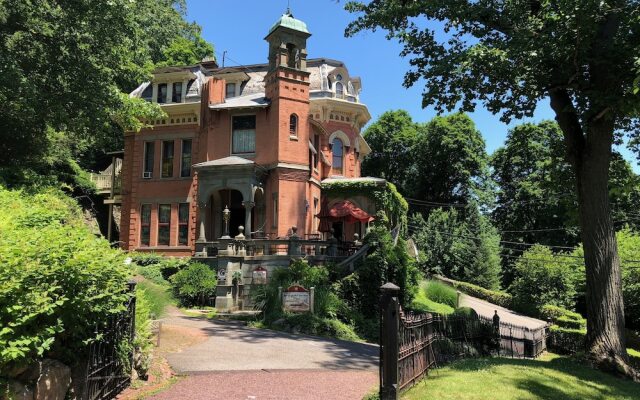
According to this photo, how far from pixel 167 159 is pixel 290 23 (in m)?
10.7

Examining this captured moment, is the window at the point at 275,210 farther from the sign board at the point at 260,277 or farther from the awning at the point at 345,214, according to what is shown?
the sign board at the point at 260,277

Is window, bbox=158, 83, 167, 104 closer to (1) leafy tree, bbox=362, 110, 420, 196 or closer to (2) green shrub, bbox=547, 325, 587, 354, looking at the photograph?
(2) green shrub, bbox=547, 325, 587, 354

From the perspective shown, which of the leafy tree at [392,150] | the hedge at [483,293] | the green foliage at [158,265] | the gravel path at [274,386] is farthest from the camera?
the leafy tree at [392,150]

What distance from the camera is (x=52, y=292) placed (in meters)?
4.75

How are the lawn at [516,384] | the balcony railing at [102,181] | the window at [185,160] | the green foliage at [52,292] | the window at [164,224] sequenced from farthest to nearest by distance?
the balcony railing at [102,181] < the window at [185,160] < the window at [164,224] < the lawn at [516,384] < the green foliage at [52,292]

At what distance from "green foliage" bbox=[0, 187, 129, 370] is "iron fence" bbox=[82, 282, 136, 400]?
0.38 metres

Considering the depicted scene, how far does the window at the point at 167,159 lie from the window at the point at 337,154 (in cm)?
1035

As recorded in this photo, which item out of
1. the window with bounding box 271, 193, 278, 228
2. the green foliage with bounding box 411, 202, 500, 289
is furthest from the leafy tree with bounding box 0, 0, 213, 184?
the green foliage with bounding box 411, 202, 500, 289

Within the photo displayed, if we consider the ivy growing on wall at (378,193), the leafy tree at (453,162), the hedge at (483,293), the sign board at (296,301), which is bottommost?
the hedge at (483,293)

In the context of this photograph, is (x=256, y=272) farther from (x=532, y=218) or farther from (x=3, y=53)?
(x=532, y=218)

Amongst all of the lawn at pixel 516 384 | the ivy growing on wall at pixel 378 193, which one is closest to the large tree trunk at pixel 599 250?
the lawn at pixel 516 384

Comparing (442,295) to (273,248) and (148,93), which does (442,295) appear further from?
(148,93)

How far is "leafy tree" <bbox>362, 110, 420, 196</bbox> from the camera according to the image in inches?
2132

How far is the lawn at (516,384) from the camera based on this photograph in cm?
716
